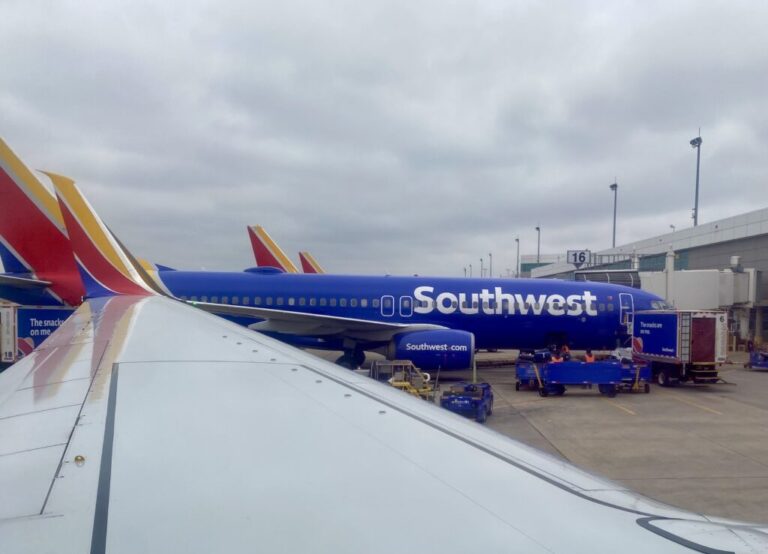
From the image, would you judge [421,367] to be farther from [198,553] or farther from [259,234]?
[259,234]

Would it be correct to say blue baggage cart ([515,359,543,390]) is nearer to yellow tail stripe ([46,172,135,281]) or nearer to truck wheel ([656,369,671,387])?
truck wheel ([656,369,671,387])

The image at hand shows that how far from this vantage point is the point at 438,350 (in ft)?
49.6

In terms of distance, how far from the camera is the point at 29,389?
3.11 metres

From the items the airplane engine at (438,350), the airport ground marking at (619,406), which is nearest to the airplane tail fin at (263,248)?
the airplane engine at (438,350)

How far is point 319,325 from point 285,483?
14.7 metres

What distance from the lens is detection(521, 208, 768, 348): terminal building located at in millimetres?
24891

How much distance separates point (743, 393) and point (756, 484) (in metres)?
8.98

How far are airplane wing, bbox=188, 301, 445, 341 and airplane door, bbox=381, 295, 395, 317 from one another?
1.29 feet

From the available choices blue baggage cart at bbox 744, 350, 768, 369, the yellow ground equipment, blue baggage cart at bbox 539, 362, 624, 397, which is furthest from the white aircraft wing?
blue baggage cart at bbox 744, 350, 768, 369

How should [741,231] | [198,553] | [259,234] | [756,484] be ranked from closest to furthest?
[198,553] < [756,484] < [741,231] < [259,234]

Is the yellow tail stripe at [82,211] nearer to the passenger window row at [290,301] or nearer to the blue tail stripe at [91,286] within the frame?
the blue tail stripe at [91,286]

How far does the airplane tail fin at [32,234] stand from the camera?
10820 millimetres

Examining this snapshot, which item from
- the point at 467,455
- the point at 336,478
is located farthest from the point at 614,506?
the point at 336,478

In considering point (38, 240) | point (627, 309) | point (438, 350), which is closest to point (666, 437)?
point (438, 350)
